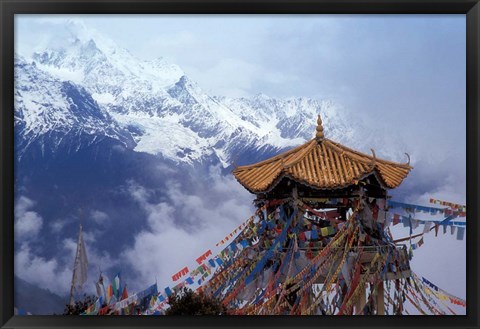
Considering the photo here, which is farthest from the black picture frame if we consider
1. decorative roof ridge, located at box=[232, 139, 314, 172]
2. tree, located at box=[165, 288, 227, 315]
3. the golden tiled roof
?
decorative roof ridge, located at box=[232, 139, 314, 172]

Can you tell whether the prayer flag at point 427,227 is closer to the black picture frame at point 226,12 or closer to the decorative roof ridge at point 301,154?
the black picture frame at point 226,12

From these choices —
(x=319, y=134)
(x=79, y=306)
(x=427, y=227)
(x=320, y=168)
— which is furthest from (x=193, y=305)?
(x=427, y=227)

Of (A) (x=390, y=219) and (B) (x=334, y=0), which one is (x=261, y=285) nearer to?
(A) (x=390, y=219)

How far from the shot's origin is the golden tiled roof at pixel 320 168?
479 inches

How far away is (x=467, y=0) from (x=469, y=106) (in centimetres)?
103

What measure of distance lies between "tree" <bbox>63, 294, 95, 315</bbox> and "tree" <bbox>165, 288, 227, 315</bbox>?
0.94m

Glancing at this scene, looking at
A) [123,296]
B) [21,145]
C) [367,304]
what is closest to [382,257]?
[367,304]

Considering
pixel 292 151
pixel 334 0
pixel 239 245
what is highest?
pixel 334 0

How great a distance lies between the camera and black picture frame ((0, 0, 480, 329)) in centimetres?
1114

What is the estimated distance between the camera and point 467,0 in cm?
1120

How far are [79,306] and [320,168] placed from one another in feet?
9.66

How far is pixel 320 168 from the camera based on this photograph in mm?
12383

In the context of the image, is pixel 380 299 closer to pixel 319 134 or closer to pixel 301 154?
pixel 301 154

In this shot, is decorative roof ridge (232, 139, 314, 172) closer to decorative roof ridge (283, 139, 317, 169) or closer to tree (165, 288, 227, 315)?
decorative roof ridge (283, 139, 317, 169)
